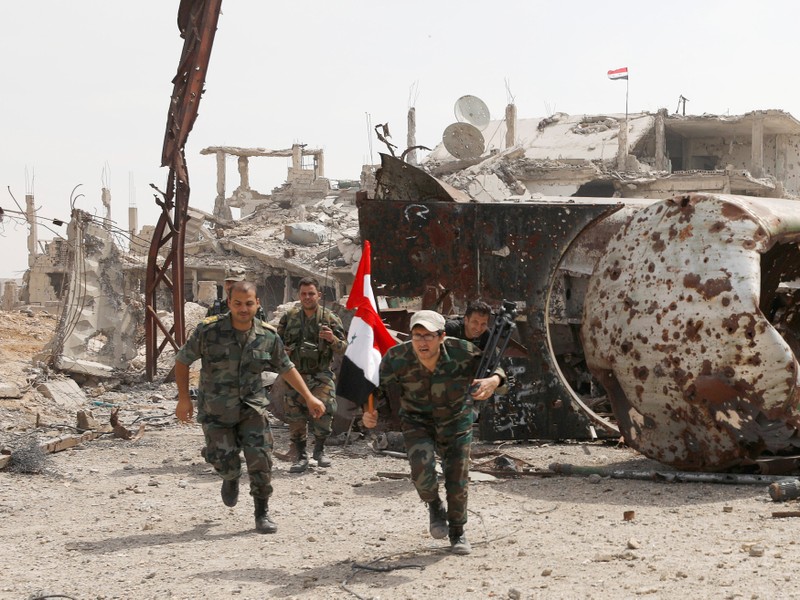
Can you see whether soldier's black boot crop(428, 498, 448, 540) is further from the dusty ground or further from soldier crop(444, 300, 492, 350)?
soldier crop(444, 300, 492, 350)

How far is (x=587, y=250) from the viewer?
1104 centimetres

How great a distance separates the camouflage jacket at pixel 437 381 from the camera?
5.50m

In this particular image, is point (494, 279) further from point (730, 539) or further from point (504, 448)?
point (730, 539)

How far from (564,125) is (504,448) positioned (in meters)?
33.8

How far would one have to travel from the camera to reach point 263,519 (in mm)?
6141

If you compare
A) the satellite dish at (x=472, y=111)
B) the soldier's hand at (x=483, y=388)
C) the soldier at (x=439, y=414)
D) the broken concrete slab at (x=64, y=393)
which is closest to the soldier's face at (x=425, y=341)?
the soldier at (x=439, y=414)

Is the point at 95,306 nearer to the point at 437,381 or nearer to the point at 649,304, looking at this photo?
the point at 649,304

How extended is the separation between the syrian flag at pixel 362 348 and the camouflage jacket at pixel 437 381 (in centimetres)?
90

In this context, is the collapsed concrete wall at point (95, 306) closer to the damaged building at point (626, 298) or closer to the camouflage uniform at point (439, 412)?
the damaged building at point (626, 298)

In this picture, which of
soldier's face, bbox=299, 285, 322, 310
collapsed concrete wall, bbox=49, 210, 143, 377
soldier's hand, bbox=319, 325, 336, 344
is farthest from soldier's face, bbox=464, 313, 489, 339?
collapsed concrete wall, bbox=49, 210, 143, 377

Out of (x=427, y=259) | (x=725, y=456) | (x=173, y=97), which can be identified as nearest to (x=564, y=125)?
(x=173, y=97)

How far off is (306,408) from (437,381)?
10.4 ft

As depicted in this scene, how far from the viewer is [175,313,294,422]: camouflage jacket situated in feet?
20.3

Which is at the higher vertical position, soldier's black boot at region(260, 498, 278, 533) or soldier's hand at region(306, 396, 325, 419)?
soldier's hand at region(306, 396, 325, 419)
